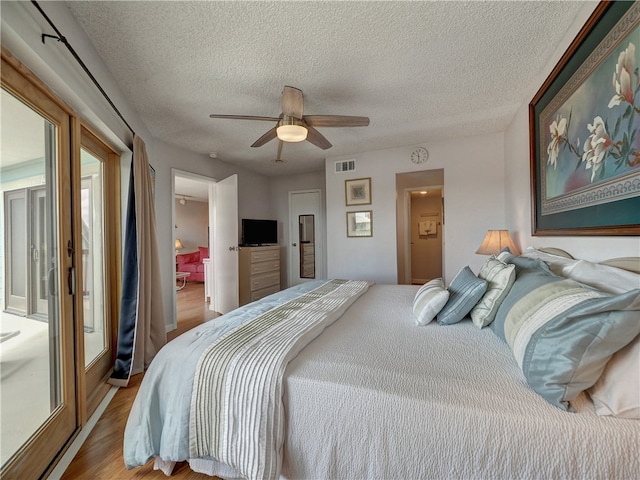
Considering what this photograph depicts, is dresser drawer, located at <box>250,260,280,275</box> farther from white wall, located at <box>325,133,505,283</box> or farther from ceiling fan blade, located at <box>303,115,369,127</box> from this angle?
ceiling fan blade, located at <box>303,115,369,127</box>

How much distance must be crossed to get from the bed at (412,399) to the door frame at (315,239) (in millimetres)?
3755

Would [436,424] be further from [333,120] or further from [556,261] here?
[333,120]

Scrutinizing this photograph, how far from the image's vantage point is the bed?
0.75 meters

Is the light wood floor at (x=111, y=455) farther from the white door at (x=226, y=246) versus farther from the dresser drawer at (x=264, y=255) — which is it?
the dresser drawer at (x=264, y=255)

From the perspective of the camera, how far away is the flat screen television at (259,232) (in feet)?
15.0

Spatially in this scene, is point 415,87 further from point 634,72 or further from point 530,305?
point 530,305

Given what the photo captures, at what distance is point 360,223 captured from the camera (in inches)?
159

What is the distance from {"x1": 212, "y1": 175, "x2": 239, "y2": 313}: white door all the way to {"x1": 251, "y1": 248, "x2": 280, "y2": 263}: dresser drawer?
1.76ft

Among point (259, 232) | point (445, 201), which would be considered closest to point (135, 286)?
point (259, 232)

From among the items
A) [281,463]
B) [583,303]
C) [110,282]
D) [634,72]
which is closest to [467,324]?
[583,303]

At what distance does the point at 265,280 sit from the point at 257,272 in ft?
0.92

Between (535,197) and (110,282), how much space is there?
3677mm

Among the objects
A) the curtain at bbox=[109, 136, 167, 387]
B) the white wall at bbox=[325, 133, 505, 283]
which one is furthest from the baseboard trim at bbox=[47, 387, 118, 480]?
the white wall at bbox=[325, 133, 505, 283]

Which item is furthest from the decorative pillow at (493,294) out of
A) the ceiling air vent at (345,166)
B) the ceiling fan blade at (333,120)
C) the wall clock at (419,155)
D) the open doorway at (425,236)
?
the open doorway at (425,236)
